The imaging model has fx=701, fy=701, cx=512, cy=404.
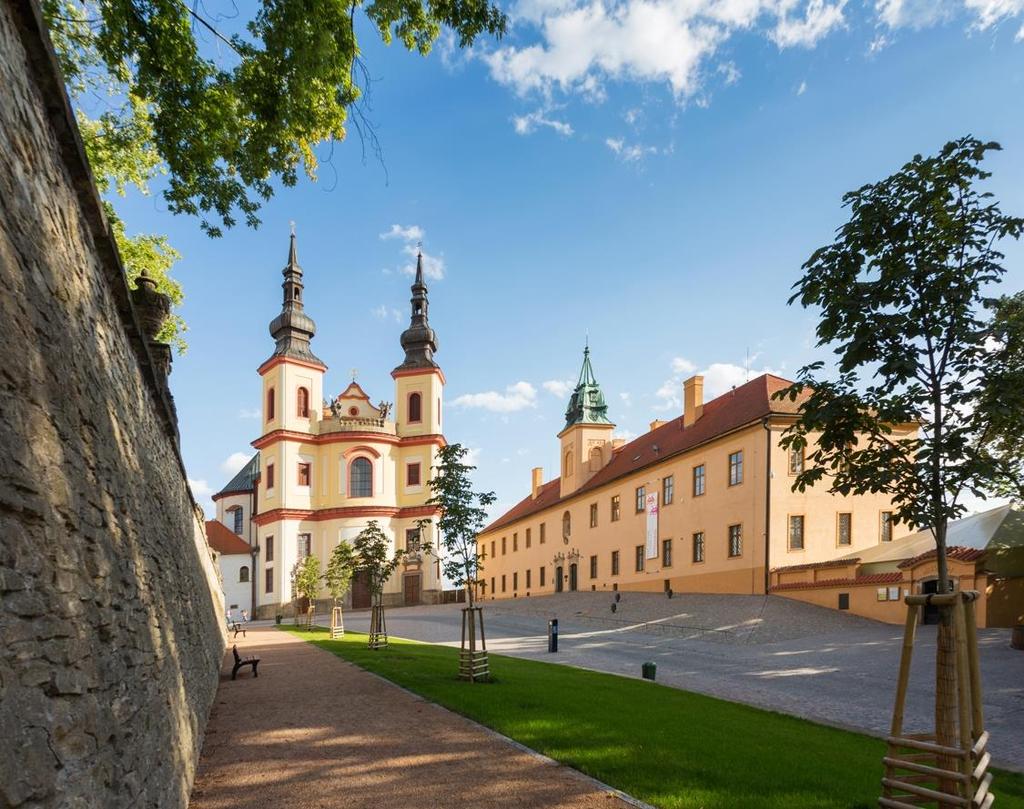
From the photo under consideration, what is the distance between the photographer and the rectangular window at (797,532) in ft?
104

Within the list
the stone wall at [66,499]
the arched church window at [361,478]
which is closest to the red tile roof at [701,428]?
the arched church window at [361,478]

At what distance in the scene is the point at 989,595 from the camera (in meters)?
22.1

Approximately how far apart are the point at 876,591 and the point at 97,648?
2699 cm

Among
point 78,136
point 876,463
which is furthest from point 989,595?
point 78,136

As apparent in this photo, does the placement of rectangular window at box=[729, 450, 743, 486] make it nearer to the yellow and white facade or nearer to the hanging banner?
the hanging banner

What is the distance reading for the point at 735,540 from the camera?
110 ft

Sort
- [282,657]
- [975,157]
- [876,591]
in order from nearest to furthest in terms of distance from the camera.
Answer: [975,157] → [282,657] → [876,591]

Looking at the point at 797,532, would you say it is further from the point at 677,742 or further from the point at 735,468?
the point at 677,742

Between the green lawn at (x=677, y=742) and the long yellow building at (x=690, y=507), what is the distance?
1601cm

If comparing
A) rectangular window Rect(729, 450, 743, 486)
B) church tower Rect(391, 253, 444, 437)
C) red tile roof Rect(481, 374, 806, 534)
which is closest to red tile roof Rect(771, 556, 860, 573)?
rectangular window Rect(729, 450, 743, 486)

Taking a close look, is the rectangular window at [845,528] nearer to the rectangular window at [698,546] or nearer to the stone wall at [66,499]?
the rectangular window at [698,546]

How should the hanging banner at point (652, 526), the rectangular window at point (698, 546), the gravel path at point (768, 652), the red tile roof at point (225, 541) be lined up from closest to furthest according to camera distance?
the gravel path at point (768, 652) < the rectangular window at point (698, 546) < the hanging banner at point (652, 526) < the red tile roof at point (225, 541)

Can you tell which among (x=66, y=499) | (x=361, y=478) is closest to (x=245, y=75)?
(x=66, y=499)

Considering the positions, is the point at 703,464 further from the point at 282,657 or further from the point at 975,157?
the point at 975,157
